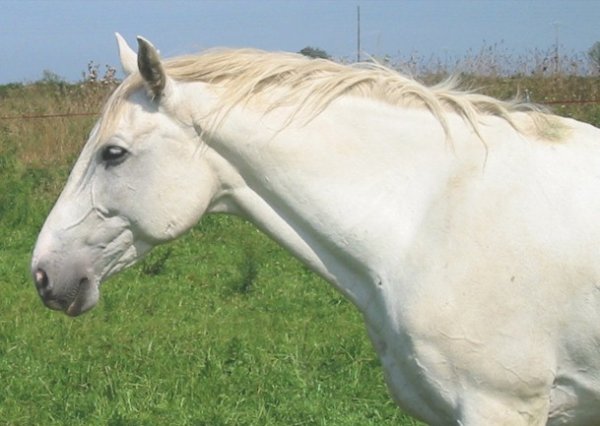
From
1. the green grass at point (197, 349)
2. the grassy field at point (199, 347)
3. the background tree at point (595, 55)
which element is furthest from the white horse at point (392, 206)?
the background tree at point (595, 55)

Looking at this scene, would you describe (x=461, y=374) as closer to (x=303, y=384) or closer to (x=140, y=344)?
(x=303, y=384)

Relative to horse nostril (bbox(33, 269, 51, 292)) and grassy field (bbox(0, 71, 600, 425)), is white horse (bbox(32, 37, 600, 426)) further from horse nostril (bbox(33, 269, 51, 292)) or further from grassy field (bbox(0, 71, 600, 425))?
grassy field (bbox(0, 71, 600, 425))

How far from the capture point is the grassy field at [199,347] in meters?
4.82

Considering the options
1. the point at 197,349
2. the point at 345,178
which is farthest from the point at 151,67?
the point at 197,349

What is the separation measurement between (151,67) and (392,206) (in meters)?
0.83

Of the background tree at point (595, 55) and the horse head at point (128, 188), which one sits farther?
the background tree at point (595, 55)

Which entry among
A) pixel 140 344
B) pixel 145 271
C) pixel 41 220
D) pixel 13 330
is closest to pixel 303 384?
pixel 140 344

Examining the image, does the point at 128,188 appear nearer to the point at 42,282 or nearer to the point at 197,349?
the point at 42,282

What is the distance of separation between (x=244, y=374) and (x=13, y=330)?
1818 millimetres

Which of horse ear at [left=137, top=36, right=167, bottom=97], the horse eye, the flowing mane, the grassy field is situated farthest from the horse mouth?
the grassy field

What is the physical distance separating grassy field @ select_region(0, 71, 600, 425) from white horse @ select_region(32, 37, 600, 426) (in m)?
0.69

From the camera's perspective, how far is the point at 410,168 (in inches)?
115

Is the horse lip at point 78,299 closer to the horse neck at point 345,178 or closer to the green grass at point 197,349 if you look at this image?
the horse neck at point 345,178

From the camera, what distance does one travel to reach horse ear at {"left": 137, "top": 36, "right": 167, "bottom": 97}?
284cm
